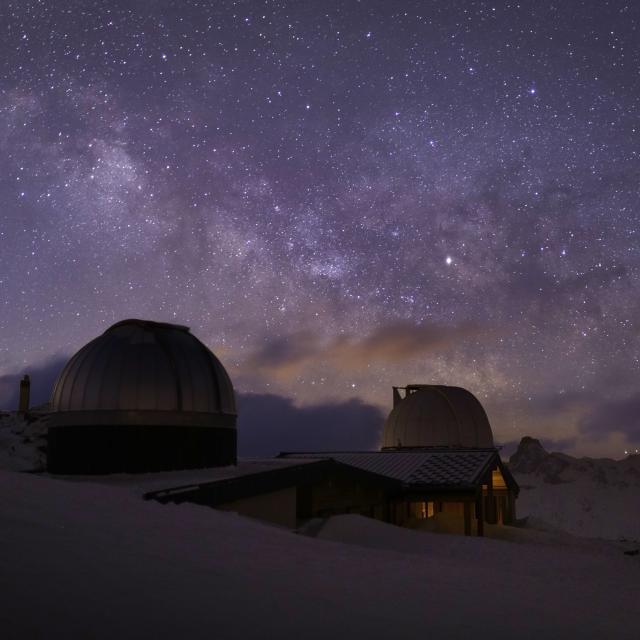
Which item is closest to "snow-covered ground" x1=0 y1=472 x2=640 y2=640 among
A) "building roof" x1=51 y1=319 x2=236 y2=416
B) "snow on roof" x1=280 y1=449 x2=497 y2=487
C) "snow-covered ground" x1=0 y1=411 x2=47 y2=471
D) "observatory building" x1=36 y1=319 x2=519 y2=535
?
"observatory building" x1=36 y1=319 x2=519 y2=535

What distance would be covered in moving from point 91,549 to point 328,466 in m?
12.3

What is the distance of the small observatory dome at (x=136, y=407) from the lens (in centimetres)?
1645

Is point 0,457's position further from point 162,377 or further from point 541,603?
point 541,603

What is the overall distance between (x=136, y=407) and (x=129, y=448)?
1.08 m

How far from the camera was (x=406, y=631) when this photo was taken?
5.47m

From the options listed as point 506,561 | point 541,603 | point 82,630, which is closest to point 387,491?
point 506,561

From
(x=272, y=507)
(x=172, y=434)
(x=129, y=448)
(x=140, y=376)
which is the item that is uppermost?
(x=140, y=376)

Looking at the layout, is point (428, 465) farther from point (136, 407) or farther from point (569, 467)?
point (569, 467)

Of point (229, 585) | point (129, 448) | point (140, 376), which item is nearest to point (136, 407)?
point (140, 376)

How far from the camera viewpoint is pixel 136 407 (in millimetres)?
16531

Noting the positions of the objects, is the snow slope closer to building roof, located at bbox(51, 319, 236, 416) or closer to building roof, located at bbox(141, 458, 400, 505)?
building roof, located at bbox(141, 458, 400, 505)

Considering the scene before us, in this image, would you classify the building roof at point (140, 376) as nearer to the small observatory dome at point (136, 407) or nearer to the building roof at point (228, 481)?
the small observatory dome at point (136, 407)

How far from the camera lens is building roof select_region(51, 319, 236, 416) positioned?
656 inches

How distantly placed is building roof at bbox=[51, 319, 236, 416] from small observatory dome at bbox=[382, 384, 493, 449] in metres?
19.3
